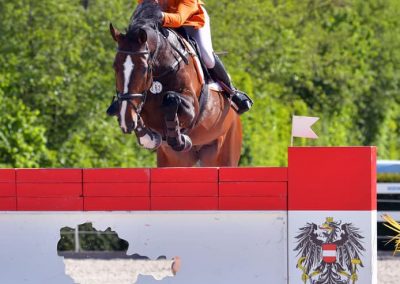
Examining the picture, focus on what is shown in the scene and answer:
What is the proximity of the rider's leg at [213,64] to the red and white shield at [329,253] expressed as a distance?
256cm

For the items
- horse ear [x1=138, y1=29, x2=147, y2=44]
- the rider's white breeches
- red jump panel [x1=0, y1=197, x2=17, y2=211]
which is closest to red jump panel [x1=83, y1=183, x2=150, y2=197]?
red jump panel [x1=0, y1=197, x2=17, y2=211]

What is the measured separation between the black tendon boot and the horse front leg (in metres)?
0.93

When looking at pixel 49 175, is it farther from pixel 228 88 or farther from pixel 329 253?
pixel 228 88

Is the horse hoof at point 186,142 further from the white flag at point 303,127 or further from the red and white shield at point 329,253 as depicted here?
the red and white shield at point 329,253

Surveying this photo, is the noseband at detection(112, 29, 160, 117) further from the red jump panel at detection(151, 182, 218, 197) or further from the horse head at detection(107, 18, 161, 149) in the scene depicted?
the red jump panel at detection(151, 182, 218, 197)

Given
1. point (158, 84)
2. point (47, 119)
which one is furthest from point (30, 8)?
point (158, 84)

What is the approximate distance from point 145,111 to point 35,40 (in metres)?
7.80

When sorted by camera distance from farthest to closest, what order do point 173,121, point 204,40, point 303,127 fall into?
1. point 204,40
2. point 173,121
3. point 303,127

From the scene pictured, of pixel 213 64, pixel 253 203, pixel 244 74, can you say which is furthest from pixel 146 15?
pixel 244 74

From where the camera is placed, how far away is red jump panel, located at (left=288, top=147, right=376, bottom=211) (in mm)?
7238

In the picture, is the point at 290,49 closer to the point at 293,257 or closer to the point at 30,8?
the point at 30,8

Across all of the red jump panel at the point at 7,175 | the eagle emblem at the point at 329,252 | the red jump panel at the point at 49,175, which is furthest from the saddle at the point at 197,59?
the eagle emblem at the point at 329,252

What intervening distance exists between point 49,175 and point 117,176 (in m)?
0.43

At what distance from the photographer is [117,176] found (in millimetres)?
7520
